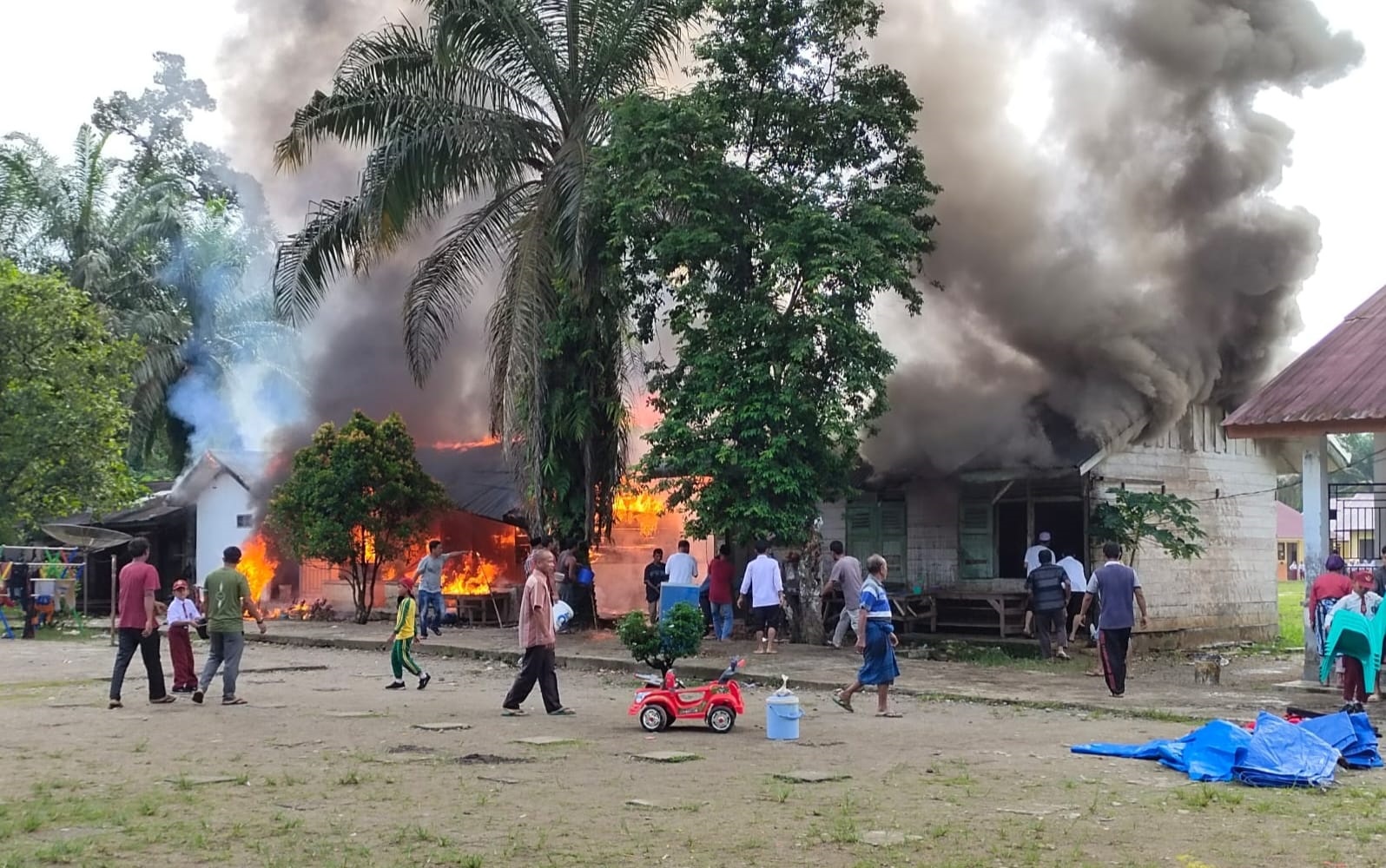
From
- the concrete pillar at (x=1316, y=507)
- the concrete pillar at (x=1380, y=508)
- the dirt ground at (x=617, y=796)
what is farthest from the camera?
the concrete pillar at (x=1380, y=508)

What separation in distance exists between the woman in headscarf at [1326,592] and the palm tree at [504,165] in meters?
10.7

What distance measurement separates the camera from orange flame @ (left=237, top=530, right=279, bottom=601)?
30.8m

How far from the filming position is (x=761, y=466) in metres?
18.0

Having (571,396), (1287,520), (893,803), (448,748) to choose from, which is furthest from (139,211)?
(1287,520)

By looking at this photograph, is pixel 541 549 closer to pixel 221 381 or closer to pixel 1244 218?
pixel 1244 218

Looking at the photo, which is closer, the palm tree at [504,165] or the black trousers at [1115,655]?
the black trousers at [1115,655]

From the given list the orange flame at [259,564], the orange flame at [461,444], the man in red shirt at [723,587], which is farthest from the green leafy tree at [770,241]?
the orange flame at [259,564]

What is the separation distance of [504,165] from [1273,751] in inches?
625

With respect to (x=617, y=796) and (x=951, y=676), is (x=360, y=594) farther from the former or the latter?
(x=617, y=796)

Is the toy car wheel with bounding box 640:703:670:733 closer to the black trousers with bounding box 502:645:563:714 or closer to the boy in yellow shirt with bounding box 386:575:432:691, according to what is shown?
the black trousers with bounding box 502:645:563:714

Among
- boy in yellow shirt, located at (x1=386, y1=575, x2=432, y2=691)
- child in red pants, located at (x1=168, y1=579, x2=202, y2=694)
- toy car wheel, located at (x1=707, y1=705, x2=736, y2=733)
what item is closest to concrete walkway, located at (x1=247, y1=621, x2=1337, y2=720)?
boy in yellow shirt, located at (x1=386, y1=575, x2=432, y2=691)

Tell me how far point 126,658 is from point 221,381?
2753 centimetres

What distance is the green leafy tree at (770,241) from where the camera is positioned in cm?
1800

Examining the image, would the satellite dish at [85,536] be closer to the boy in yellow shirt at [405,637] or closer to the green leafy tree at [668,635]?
the boy in yellow shirt at [405,637]
